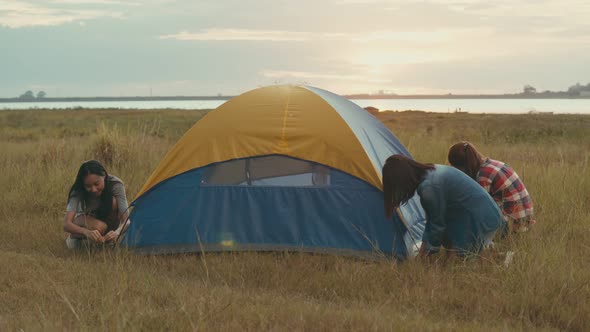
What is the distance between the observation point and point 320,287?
5395 millimetres

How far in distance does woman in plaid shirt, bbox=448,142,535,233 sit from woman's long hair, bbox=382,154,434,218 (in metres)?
1.06

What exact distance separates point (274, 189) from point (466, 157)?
1.99 m

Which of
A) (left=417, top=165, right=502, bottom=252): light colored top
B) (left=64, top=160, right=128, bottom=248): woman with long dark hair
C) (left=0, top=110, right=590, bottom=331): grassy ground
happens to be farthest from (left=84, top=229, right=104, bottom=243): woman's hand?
(left=417, top=165, right=502, bottom=252): light colored top

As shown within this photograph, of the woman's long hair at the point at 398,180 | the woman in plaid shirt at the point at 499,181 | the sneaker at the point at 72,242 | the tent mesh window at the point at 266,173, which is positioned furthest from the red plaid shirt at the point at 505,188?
the sneaker at the point at 72,242

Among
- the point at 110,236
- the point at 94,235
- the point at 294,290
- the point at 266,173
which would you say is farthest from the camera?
the point at 266,173

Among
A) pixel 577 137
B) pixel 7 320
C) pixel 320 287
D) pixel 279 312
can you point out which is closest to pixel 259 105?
pixel 320 287

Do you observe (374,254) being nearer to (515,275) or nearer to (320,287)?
(320,287)

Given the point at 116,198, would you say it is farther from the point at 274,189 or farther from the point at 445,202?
the point at 445,202

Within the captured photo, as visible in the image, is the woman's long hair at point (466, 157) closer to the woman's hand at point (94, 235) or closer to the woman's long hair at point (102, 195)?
the woman's long hair at point (102, 195)

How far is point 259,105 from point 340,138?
1042 millimetres


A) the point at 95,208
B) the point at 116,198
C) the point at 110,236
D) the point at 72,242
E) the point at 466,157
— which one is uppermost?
the point at 466,157

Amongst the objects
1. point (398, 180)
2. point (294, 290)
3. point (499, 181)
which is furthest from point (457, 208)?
point (294, 290)

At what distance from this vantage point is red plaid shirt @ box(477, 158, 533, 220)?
6.48 metres

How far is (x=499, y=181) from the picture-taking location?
6492 mm
